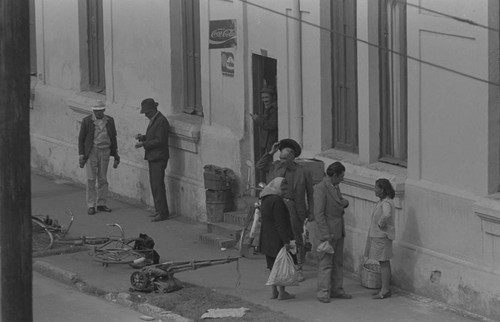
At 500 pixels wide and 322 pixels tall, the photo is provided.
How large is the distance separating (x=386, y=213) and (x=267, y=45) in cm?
402

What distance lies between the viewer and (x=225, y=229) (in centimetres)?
1784

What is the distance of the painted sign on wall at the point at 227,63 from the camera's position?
60.1ft

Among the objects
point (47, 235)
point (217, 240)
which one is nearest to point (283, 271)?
point (217, 240)

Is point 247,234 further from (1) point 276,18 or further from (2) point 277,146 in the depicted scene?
(1) point 276,18

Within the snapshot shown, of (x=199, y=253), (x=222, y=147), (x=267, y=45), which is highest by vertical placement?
(x=267, y=45)

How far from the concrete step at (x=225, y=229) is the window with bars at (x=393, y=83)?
109 inches

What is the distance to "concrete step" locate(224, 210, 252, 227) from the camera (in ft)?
58.6

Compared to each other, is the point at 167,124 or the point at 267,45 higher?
the point at 267,45

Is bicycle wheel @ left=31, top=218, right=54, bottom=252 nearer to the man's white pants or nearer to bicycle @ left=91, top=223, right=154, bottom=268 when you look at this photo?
bicycle @ left=91, top=223, right=154, bottom=268

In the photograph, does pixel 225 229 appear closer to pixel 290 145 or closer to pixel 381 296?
pixel 290 145

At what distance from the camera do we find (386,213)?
1437 cm

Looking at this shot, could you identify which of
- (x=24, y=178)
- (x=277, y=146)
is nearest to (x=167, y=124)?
(x=277, y=146)

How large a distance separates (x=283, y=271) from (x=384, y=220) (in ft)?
4.22

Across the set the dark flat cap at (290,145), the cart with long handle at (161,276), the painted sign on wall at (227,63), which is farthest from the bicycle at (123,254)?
the painted sign on wall at (227,63)
